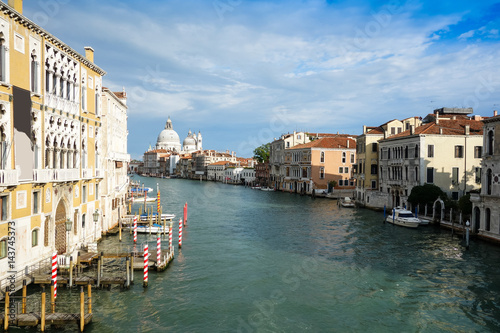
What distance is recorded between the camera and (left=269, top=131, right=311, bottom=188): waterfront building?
67188 millimetres

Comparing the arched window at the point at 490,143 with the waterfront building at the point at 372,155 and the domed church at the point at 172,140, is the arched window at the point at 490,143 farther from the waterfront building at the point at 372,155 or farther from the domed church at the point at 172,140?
the domed church at the point at 172,140

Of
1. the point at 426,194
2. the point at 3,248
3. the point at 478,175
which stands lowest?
the point at 3,248

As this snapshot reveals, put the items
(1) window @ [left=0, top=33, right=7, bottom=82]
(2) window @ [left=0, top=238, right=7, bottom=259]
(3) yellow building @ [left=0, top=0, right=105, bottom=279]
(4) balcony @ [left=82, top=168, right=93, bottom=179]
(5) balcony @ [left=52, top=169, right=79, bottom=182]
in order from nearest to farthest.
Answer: (1) window @ [left=0, top=33, right=7, bottom=82] → (2) window @ [left=0, top=238, right=7, bottom=259] → (3) yellow building @ [left=0, top=0, right=105, bottom=279] → (5) balcony @ [left=52, top=169, right=79, bottom=182] → (4) balcony @ [left=82, top=168, right=93, bottom=179]

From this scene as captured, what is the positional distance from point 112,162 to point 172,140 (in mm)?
160936

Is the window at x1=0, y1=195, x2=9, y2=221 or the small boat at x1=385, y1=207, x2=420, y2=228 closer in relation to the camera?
the window at x1=0, y1=195, x2=9, y2=221

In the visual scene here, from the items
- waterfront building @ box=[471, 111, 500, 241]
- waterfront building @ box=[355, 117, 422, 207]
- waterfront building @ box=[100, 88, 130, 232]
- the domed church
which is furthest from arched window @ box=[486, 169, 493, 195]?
the domed church

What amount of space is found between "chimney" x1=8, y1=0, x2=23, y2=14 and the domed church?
163m

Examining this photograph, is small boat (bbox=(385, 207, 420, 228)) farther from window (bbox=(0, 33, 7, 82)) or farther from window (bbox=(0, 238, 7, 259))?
window (bbox=(0, 33, 7, 82))

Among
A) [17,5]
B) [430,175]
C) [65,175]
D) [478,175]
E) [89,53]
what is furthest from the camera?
[478,175]

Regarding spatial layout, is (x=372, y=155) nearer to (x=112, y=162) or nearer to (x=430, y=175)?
(x=430, y=175)

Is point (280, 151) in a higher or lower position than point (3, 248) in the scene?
higher

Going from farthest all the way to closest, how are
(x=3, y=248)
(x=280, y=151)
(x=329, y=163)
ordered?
(x=280, y=151), (x=329, y=163), (x=3, y=248)

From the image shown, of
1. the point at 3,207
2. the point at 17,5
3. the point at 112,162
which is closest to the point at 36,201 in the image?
the point at 3,207

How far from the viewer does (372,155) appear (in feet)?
127
